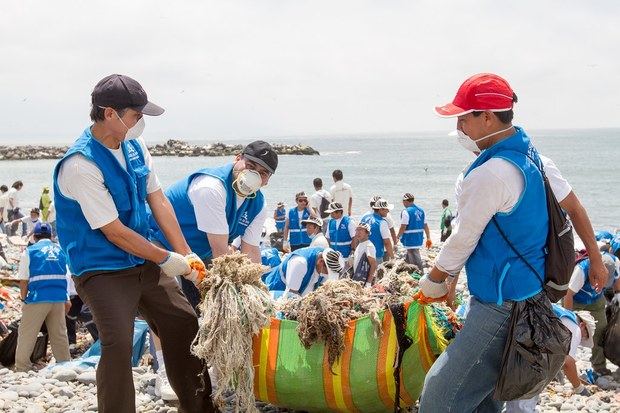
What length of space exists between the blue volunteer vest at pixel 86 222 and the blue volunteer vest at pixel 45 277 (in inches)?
222

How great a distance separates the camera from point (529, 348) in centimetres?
347

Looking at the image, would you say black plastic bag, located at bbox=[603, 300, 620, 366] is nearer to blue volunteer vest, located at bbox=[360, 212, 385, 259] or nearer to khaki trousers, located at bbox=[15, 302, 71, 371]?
blue volunteer vest, located at bbox=[360, 212, 385, 259]

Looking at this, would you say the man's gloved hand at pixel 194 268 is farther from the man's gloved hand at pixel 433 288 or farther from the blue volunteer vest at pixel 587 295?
the blue volunteer vest at pixel 587 295

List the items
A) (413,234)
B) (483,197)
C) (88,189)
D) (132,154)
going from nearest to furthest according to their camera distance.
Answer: (483,197) < (88,189) < (132,154) < (413,234)

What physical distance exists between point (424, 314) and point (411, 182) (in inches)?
2103

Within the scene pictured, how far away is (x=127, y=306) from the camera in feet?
14.1

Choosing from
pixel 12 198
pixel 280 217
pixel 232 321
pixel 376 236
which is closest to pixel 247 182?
pixel 232 321

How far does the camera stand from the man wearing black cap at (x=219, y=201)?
5211 mm

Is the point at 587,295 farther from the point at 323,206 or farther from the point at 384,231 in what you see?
the point at 323,206

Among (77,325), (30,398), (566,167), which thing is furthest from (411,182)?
(30,398)

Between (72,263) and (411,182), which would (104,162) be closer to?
(72,263)

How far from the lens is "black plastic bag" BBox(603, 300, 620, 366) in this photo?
802 centimetres

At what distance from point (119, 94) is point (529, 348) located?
8.57 ft

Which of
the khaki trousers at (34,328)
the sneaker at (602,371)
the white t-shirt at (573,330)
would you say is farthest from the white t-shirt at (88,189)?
the sneaker at (602,371)
